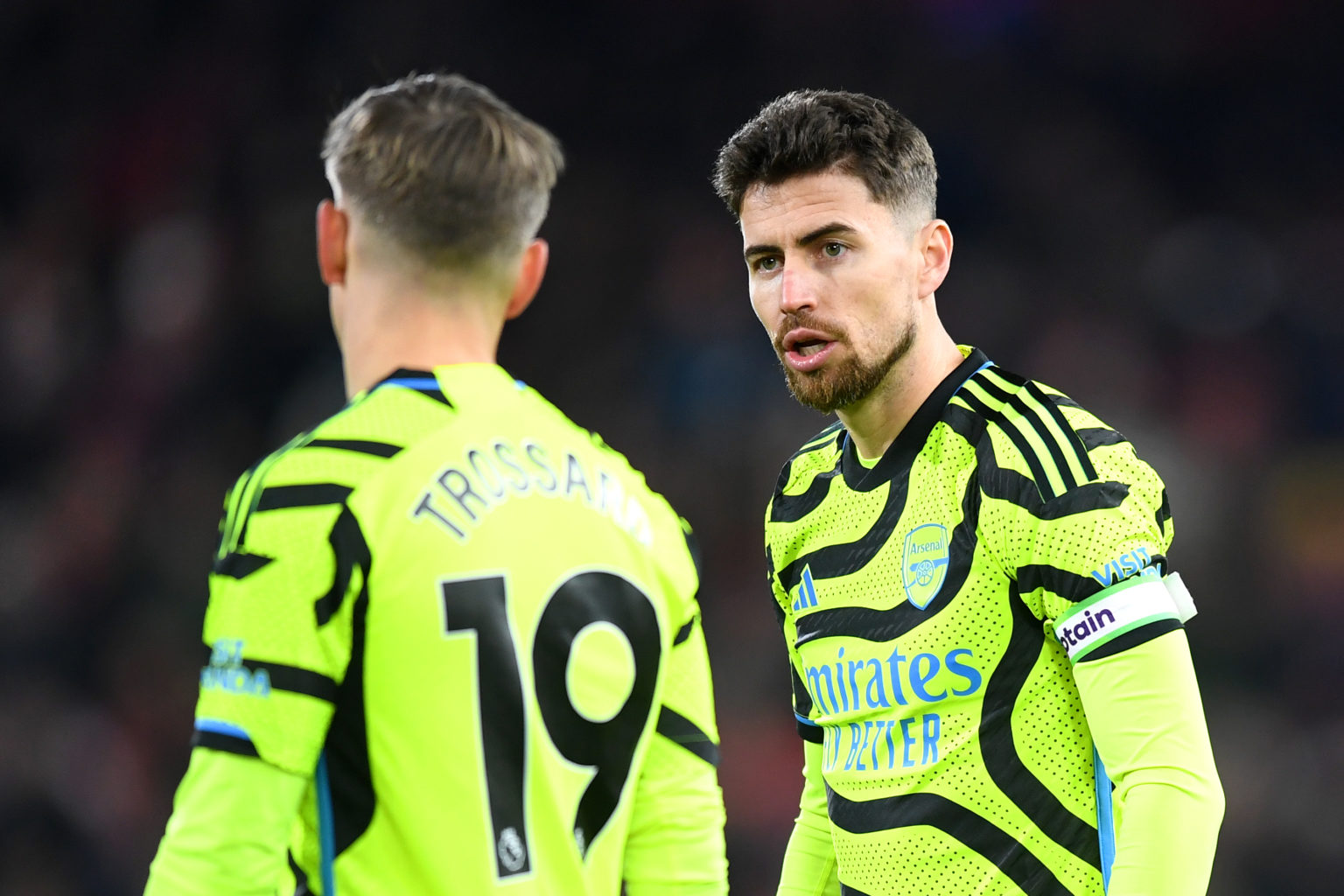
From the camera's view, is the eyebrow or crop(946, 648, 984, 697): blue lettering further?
the eyebrow

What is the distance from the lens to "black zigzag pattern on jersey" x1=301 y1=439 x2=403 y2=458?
1.68 metres

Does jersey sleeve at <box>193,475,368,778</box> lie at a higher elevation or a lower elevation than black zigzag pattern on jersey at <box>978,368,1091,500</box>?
lower

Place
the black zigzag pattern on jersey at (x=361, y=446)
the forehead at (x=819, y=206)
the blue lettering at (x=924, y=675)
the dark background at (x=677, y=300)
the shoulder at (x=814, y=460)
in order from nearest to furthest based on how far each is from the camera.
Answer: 1. the black zigzag pattern on jersey at (x=361, y=446)
2. the blue lettering at (x=924, y=675)
3. the forehead at (x=819, y=206)
4. the shoulder at (x=814, y=460)
5. the dark background at (x=677, y=300)

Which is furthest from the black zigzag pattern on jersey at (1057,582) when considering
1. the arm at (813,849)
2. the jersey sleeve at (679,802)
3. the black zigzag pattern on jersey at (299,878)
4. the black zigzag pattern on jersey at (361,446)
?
the black zigzag pattern on jersey at (299,878)

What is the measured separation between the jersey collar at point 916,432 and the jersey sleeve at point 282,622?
49.1 inches

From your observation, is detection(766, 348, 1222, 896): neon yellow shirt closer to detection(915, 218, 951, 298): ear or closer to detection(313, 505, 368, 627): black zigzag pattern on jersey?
detection(915, 218, 951, 298): ear

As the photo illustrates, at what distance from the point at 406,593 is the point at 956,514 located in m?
1.10

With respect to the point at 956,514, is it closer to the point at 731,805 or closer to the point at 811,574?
the point at 811,574

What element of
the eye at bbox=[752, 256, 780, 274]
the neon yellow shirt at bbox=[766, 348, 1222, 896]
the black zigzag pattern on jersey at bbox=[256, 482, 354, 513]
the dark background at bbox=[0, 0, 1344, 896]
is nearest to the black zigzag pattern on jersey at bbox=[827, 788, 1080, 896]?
the neon yellow shirt at bbox=[766, 348, 1222, 896]

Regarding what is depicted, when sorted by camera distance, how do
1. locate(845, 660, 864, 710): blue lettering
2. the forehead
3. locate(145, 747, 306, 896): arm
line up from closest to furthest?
A: locate(145, 747, 306, 896): arm, locate(845, 660, 864, 710): blue lettering, the forehead

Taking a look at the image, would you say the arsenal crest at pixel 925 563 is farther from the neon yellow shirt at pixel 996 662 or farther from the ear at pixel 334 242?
the ear at pixel 334 242

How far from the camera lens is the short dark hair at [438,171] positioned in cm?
181

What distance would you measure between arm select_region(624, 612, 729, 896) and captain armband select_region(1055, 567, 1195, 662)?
595 millimetres

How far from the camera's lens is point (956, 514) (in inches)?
96.0
